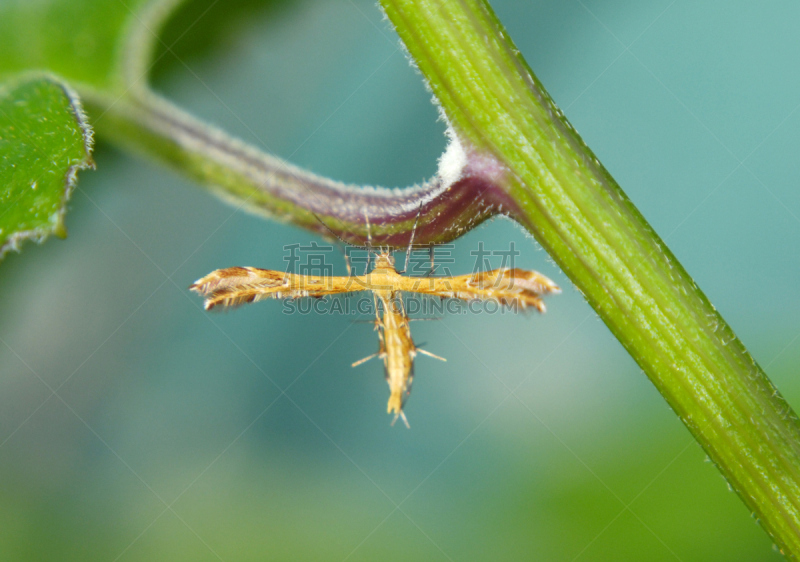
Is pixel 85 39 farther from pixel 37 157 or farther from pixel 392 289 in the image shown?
pixel 392 289

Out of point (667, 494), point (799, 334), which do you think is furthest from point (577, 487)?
point (799, 334)

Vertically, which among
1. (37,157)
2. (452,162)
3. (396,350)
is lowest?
(37,157)

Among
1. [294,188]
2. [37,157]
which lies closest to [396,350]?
[294,188]

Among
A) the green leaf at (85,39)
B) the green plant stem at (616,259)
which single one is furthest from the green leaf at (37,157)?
the green plant stem at (616,259)

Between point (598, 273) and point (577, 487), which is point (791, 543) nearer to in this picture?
point (598, 273)

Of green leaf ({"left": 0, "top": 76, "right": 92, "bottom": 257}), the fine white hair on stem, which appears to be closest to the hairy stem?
the fine white hair on stem
